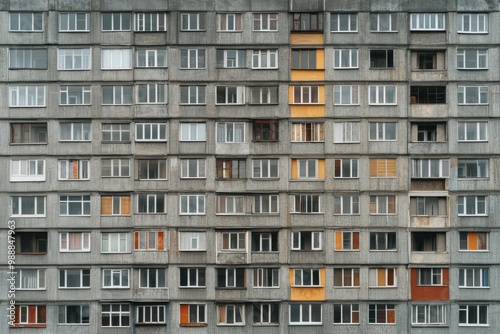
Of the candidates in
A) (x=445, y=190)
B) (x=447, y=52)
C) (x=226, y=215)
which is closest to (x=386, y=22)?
(x=447, y=52)

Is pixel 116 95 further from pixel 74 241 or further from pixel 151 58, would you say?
pixel 74 241

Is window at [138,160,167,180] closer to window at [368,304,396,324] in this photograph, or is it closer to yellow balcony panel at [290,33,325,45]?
yellow balcony panel at [290,33,325,45]

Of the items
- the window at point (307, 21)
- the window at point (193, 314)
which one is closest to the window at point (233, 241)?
the window at point (193, 314)

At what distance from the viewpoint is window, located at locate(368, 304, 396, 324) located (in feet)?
189

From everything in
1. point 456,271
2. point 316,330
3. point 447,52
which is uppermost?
point 447,52

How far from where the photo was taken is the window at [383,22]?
58.4m

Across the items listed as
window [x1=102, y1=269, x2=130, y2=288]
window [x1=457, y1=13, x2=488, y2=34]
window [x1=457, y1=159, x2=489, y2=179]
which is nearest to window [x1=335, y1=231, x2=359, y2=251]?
window [x1=457, y1=159, x2=489, y2=179]

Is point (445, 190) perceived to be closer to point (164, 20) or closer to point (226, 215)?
point (226, 215)

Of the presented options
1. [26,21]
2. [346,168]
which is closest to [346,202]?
[346,168]

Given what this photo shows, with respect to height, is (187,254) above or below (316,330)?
above

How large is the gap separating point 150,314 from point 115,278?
3227mm

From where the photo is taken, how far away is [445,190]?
190ft

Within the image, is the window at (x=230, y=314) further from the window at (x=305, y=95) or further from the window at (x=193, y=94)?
the window at (x=305, y=95)

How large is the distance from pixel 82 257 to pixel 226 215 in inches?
380
